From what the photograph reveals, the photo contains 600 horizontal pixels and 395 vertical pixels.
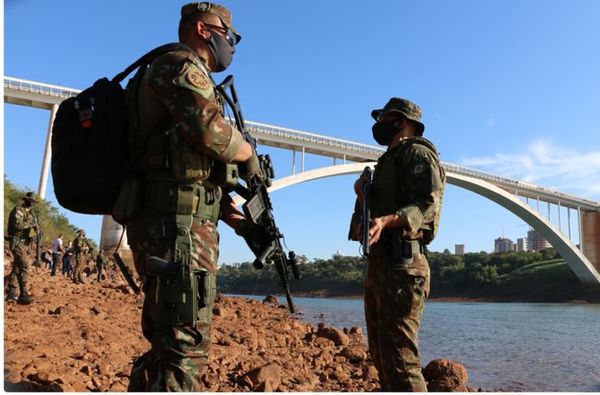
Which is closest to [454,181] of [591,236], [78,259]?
[591,236]

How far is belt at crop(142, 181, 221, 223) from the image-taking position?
1.95 meters

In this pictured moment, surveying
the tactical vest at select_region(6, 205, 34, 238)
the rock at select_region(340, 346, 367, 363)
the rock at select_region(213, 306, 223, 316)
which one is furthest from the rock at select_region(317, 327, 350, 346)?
the tactical vest at select_region(6, 205, 34, 238)

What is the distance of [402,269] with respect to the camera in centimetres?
262

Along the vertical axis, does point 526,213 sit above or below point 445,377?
above

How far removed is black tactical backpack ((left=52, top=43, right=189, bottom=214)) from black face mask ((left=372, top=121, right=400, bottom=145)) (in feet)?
4.40

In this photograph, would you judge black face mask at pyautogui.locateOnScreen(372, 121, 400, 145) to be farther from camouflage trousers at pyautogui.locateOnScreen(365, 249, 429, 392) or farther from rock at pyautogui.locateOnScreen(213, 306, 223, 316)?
rock at pyautogui.locateOnScreen(213, 306, 223, 316)

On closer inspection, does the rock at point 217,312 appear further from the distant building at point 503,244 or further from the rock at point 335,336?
the distant building at point 503,244

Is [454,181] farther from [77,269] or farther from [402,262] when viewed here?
[402,262]

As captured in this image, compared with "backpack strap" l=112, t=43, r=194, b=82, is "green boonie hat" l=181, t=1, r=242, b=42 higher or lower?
higher

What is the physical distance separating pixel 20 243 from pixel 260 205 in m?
6.61

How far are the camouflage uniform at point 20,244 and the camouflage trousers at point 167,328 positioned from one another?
5893 mm

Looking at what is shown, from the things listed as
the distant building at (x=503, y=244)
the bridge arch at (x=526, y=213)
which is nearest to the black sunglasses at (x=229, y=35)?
the bridge arch at (x=526, y=213)

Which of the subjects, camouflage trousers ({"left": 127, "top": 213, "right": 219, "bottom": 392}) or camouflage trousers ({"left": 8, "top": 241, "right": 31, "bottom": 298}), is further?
camouflage trousers ({"left": 8, "top": 241, "right": 31, "bottom": 298})

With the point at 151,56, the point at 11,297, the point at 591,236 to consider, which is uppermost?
the point at 591,236
